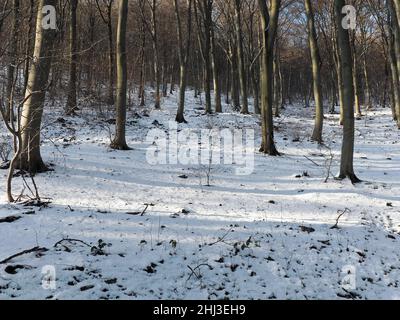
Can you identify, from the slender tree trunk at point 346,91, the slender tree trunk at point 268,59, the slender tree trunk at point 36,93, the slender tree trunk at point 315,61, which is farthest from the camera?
the slender tree trunk at point 315,61

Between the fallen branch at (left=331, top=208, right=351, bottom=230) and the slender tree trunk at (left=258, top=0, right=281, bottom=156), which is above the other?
the slender tree trunk at (left=258, top=0, right=281, bottom=156)

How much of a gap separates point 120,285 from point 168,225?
6.35 feet

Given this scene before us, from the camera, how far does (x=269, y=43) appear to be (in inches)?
483

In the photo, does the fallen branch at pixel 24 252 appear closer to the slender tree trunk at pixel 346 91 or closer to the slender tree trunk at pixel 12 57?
the slender tree trunk at pixel 12 57

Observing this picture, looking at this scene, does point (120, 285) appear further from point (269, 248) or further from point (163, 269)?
point (269, 248)

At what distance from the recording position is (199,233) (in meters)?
6.19

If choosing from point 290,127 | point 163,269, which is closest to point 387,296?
point 163,269

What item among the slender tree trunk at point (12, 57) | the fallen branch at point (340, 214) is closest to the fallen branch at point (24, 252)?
the slender tree trunk at point (12, 57)

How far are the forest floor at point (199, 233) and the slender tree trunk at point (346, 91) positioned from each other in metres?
0.50

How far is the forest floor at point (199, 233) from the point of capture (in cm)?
471

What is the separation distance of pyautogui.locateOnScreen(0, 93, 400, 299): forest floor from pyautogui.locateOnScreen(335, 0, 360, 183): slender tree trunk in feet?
1.62

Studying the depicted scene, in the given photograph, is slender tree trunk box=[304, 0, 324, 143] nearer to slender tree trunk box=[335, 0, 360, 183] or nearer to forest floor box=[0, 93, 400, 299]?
forest floor box=[0, 93, 400, 299]

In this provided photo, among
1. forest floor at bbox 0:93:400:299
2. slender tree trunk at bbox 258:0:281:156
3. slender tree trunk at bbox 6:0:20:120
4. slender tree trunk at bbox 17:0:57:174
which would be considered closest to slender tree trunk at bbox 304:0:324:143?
slender tree trunk at bbox 258:0:281:156

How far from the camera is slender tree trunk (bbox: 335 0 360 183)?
9.32m
